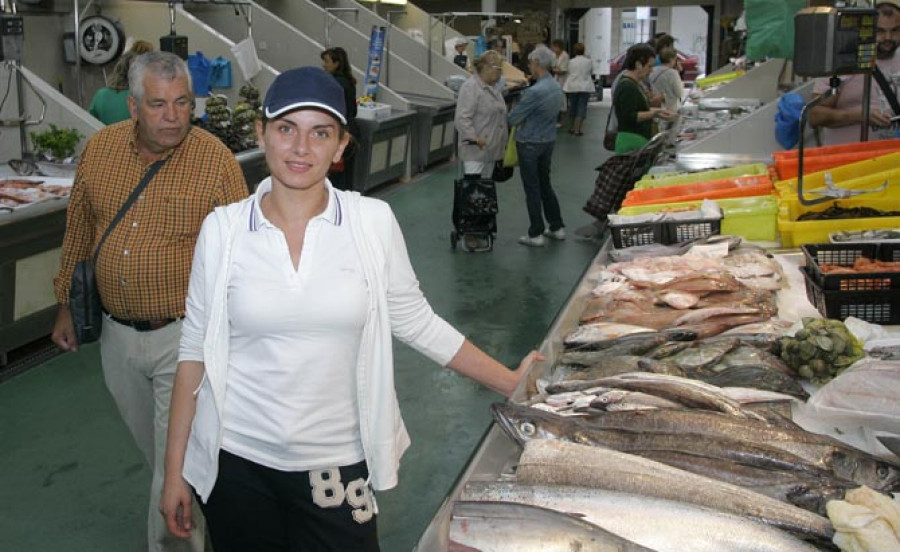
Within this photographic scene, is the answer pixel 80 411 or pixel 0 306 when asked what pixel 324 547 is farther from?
pixel 0 306

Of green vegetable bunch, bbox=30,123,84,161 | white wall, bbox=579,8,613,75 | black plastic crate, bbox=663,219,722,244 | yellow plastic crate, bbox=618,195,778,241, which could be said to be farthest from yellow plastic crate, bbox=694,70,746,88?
Result: white wall, bbox=579,8,613,75

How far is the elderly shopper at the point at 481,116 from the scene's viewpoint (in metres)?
8.49

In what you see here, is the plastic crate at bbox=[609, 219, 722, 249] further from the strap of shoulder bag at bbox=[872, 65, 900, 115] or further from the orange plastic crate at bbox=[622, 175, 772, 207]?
the strap of shoulder bag at bbox=[872, 65, 900, 115]

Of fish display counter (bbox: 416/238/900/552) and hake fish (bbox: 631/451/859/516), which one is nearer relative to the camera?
fish display counter (bbox: 416/238/900/552)

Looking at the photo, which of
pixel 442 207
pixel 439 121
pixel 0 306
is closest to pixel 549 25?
pixel 439 121

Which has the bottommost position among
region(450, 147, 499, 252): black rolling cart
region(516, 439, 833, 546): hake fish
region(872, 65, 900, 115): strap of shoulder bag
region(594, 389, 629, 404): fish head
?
region(450, 147, 499, 252): black rolling cart

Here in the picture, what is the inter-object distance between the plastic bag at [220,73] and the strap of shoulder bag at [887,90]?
630 cm

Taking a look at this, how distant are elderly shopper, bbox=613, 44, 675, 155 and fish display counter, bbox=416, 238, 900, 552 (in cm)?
576

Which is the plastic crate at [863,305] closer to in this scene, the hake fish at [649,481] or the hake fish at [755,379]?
the hake fish at [755,379]

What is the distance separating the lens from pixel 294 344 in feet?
7.07

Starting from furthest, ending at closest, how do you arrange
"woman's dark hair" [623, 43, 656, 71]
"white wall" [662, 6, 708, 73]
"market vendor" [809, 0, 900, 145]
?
"white wall" [662, 6, 708, 73], "woman's dark hair" [623, 43, 656, 71], "market vendor" [809, 0, 900, 145]

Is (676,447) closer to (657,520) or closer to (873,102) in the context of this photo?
(657,520)

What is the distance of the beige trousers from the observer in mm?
3238

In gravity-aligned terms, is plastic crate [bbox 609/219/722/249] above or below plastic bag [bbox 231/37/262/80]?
below
